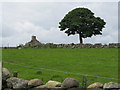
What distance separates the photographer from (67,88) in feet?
26.8

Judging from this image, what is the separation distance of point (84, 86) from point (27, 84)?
207 centimetres

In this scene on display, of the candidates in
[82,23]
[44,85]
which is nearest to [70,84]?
[44,85]

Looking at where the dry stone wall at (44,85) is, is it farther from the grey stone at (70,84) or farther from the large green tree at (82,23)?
the large green tree at (82,23)

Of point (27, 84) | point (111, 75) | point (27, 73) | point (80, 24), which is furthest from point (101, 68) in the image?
point (80, 24)

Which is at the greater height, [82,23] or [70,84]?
[82,23]

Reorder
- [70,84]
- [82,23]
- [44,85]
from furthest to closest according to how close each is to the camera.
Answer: [82,23] → [44,85] → [70,84]

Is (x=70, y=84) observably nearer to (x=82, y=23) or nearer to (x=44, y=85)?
(x=44, y=85)

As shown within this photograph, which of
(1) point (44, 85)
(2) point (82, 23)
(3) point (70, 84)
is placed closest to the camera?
(3) point (70, 84)

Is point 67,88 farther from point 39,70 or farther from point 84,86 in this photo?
point 39,70

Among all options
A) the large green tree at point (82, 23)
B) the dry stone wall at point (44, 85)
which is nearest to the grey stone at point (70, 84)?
the dry stone wall at point (44, 85)

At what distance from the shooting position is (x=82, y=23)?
43781 mm

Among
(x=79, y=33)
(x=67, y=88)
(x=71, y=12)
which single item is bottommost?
(x=67, y=88)

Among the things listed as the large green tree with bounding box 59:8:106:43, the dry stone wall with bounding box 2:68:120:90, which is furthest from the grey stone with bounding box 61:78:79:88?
the large green tree with bounding box 59:8:106:43

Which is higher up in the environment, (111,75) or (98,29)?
(98,29)
